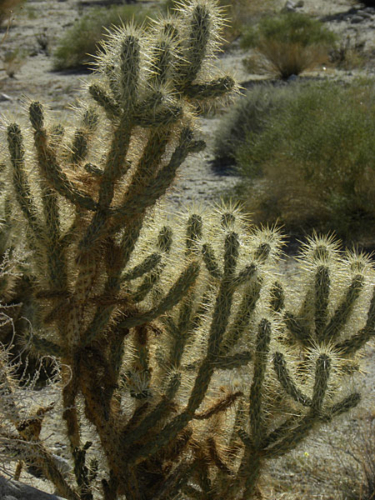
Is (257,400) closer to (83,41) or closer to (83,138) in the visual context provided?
(83,138)

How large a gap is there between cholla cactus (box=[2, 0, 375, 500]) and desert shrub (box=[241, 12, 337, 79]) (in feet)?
46.6

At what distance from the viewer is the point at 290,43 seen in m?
16.8

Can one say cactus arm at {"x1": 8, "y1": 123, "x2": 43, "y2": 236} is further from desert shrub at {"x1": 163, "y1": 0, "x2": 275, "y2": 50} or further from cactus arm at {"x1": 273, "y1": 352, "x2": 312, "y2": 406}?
desert shrub at {"x1": 163, "y1": 0, "x2": 275, "y2": 50}

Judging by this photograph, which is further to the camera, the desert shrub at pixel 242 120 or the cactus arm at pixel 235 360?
the desert shrub at pixel 242 120

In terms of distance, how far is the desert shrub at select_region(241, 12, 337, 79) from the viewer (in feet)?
54.7

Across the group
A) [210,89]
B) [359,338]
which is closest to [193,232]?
[210,89]

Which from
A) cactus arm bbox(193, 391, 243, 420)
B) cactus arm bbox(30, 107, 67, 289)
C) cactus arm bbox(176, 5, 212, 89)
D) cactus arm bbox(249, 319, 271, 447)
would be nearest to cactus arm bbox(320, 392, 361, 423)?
cactus arm bbox(249, 319, 271, 447)

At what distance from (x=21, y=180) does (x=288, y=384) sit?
4.79 ft

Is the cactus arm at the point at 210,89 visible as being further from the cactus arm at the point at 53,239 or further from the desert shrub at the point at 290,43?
the desert shrub at the point at 290,43

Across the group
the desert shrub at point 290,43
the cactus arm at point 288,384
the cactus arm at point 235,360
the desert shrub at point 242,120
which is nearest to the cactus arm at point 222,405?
the cactus arm at point 235,360

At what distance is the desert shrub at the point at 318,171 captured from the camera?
8.02m

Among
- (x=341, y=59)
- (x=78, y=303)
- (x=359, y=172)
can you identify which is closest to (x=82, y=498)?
(x=78, y=303)

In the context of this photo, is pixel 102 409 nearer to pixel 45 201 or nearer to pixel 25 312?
pixel 45 201

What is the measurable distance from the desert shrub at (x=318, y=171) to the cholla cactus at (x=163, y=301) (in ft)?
15.6
